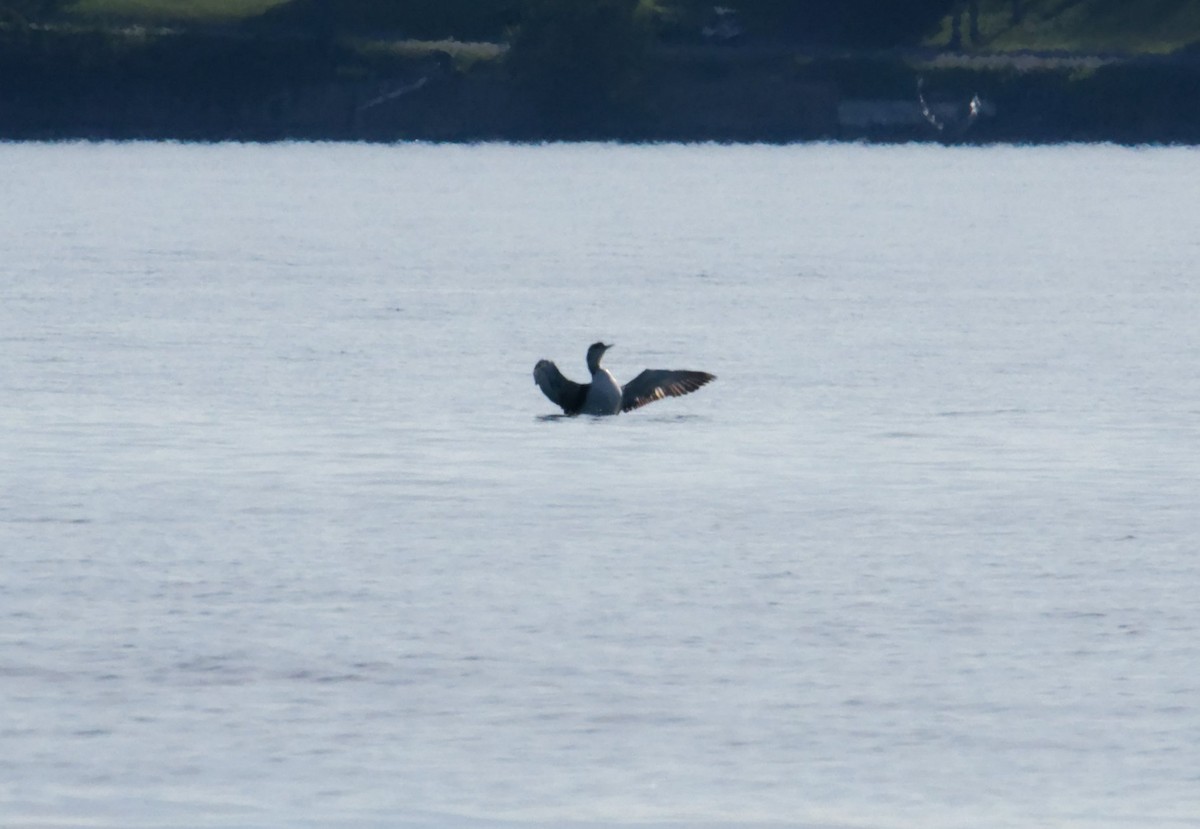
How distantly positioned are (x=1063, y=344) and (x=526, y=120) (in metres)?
109

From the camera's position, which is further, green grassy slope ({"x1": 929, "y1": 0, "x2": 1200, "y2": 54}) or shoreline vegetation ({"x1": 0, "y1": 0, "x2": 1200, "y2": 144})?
green grassy slope ({"x1": 929, "y1": 0, "x2": 1200, "y2": 54})

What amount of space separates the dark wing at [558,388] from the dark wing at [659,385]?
1.49 ft

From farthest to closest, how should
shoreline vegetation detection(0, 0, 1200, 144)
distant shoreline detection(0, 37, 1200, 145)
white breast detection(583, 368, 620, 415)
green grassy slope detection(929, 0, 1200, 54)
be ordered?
green grassy slope detection(929, 0, 1200, 54), distant shoreline detection(0, 37, 1200, 145), shoreline vegetation detection(0, 0, 1200, 144), white breast detection(583, 368, 620, 415)

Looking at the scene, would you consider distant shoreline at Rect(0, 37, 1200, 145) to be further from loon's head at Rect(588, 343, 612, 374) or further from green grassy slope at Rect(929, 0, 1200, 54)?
loon's head at Rect(588, 343, 612, 374)

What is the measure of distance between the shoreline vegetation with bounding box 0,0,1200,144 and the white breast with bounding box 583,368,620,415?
108047mm

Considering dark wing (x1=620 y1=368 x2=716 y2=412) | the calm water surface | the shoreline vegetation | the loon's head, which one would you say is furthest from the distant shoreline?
the loon's head

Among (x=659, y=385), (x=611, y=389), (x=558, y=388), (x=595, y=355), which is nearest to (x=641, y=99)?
(x=659, y=385)

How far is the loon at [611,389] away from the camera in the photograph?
2142 cm

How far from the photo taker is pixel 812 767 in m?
10.5

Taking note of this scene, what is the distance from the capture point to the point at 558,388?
21250mm

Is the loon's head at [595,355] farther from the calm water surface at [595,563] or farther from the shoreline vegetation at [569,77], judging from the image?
the shoreline vegetation at [569,77]

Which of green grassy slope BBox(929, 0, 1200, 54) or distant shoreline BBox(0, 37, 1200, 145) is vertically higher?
green grassy slope BBox(929, 0, 1200, 54)

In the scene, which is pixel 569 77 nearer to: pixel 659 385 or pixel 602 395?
pixel 659 385

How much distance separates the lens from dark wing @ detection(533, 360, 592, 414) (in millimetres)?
21125
